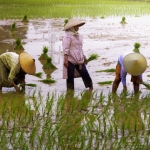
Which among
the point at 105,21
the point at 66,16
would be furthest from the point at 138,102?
the point at 66,16

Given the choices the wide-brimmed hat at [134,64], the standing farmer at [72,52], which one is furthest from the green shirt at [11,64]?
the wide-brimmed hat at [134,64]

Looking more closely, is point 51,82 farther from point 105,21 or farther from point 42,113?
point 105,21

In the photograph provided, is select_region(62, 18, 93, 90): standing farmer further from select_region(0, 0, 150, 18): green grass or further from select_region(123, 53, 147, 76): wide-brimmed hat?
select_region(0, 0, 150, 18): green grass

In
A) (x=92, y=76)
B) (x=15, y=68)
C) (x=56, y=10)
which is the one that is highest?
(x=15, y=68)

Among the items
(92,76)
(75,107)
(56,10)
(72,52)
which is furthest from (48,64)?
(56,10)

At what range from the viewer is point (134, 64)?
618 cm

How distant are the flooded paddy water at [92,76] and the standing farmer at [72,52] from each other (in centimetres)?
28

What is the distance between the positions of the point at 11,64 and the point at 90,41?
262 inches

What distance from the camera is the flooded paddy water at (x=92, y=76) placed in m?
5.01

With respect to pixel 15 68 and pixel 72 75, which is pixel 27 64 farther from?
pixel 72 75

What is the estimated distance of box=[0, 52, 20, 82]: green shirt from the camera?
21.4 feet

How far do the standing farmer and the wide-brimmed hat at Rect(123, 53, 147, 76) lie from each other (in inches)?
33.3

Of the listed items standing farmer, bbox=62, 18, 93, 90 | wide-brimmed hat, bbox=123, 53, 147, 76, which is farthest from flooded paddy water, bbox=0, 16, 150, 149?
wide-brimmed hat, bbox=123, 53, 147, 76

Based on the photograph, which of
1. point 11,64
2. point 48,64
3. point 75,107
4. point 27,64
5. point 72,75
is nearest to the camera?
point 75,107
